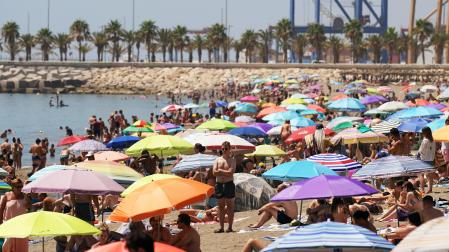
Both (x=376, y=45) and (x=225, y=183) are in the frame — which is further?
Answer: (x=376, y=45)

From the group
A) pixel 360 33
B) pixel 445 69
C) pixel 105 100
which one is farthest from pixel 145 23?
pixel 445 69

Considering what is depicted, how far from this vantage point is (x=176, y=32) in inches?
5039

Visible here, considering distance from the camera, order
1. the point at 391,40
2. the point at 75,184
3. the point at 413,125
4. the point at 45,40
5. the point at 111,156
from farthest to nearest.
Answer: the point at 45,40
the point at 391,40
the point at 413,125
the point at 111,156
the point at 75,184

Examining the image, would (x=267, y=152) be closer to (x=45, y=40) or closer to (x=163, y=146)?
(x=163, y=146)

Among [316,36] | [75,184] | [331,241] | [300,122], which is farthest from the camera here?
[316,36]

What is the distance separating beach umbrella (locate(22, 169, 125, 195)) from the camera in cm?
1324

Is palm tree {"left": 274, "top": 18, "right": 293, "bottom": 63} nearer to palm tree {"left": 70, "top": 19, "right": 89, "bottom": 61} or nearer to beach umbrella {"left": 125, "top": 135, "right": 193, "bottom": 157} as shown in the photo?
palm tree {"left": 70, "top": 19, "right": 89, "bottom": 61}

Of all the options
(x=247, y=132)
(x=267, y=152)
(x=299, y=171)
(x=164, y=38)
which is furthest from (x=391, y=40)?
(x=299, y=171)

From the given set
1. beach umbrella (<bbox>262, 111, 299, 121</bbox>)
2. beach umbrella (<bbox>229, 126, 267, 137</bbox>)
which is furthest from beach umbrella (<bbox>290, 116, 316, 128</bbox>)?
beach umbrella (<bbox>229, 126, 267, 137</bbox>)

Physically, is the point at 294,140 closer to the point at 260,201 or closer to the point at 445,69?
the point at 260,201

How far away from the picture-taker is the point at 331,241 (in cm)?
799

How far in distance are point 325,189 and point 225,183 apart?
9.27 ft

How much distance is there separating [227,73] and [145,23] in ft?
106

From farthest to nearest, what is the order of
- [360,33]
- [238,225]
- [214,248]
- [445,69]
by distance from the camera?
[360,33] < [445,69] < [238,225] < [214,248]
